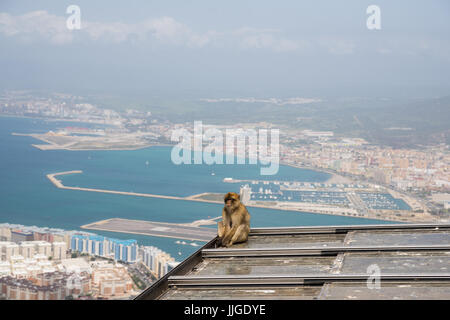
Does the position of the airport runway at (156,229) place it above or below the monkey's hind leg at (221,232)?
below

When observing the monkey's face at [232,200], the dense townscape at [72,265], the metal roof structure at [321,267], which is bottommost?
the dense townscape at [72,265]

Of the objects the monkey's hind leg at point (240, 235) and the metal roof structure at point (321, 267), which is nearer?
the metal roof structure at point (321, 267)

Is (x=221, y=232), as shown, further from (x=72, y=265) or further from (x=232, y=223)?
(x=72, y=265)

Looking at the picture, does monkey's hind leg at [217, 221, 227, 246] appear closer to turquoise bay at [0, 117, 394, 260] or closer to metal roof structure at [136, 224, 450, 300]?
metal roof structure at [136, 224, 450, 300]

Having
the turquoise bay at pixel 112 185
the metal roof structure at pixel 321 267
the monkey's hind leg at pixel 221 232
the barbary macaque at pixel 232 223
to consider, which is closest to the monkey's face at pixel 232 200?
the barbary macaque at pixel 232 223

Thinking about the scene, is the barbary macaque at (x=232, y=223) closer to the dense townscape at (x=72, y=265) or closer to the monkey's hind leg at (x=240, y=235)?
the monkey's hind leg at (x=240, y=235)

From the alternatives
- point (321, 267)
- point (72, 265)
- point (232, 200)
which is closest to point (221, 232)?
point (232, 200)

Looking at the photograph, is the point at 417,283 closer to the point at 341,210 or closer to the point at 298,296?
the point at 298,296

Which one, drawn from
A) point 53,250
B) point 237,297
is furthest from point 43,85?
point 237,297
